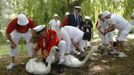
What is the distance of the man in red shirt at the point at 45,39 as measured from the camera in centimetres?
905

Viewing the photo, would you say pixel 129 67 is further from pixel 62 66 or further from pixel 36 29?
pixel 36 29

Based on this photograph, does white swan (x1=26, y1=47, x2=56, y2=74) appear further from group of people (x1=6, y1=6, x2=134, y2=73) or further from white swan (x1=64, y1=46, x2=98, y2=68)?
white swan (x1=64, y1=46, x2=98, y2=68)

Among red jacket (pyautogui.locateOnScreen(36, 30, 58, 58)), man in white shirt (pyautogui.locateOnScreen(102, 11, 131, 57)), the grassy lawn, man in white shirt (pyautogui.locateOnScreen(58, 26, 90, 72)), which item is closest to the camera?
red jacket (pyautogui.locateOnScreen(36, 30, 58, 58))

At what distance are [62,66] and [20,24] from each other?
1.60 meters

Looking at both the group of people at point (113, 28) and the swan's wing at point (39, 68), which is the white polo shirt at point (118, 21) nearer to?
the group of people at point (113, 28)

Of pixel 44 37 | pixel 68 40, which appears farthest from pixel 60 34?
pixel 44 37

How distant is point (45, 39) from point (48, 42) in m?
0.12

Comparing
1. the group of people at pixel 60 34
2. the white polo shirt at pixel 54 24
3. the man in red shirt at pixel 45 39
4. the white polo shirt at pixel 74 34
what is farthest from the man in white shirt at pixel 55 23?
the man in red shirt at pixel 45 39

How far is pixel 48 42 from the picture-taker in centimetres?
926

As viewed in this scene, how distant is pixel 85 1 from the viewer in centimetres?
1502

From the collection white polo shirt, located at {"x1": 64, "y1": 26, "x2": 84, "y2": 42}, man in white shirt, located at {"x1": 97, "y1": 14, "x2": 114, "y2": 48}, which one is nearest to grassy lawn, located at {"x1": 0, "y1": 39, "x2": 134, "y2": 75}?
man in white shirt, located at {"x1": 97, "y1": 14, "x2": 114, "y2": 48}

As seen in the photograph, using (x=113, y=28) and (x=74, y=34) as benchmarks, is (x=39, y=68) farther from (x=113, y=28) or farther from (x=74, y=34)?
(x=113, y=28)

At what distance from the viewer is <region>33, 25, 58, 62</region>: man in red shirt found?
9.05 m

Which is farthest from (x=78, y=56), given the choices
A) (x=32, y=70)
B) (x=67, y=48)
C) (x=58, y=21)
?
(x=58, y=21)
